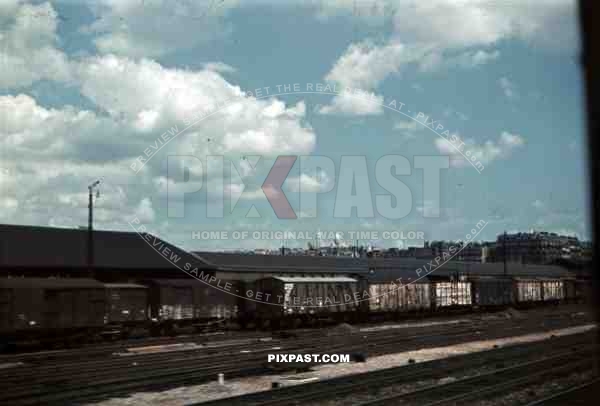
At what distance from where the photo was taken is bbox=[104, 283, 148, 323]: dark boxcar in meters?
29.0

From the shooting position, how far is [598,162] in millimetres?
2826

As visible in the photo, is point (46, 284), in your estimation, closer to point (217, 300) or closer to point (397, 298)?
point (217, 300)

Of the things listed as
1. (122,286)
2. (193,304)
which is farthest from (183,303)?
(122,286)

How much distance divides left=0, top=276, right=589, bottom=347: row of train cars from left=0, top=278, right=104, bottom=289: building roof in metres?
0.04

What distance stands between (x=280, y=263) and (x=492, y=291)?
60.4ft

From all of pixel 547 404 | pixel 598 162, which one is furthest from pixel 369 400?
pixel 598 162

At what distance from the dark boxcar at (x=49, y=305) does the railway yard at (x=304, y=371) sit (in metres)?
1.24

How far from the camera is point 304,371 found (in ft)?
63.3

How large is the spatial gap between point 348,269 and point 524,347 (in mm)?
29116

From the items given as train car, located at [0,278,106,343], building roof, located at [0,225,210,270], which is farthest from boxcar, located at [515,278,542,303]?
train car, located at [0,278,106,343]

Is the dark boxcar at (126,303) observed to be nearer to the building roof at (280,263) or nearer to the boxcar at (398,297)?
the building roof at (280,263)

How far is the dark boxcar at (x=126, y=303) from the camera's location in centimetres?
2897

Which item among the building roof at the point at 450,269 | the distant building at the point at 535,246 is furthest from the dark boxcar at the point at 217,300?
the distant building at the point at 535,246

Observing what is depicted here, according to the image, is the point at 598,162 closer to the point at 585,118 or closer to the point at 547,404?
the point at 585,118
